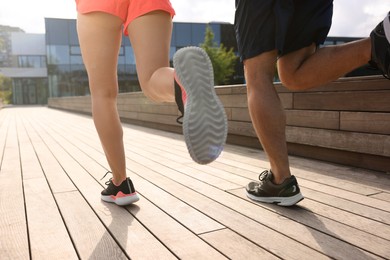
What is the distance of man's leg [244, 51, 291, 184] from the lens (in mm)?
1716

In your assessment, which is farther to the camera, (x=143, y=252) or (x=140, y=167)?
(x=140, y=167)

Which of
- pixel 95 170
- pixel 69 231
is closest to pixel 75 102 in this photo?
pixel 95 170

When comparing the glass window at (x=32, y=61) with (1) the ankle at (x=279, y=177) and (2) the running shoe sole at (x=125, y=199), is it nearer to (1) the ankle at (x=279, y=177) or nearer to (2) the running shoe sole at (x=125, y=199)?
(2) the running shoe sole at (x=125, y=199)

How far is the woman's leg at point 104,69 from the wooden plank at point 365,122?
1.80 meters

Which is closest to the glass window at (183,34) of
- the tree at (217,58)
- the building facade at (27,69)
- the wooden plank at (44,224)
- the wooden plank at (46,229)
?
the tree at (217,58)

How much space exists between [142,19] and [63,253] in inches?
38.9

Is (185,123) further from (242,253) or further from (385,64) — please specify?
(385,64)

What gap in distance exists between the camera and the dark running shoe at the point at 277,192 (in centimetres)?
170

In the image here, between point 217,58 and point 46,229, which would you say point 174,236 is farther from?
point 217,58

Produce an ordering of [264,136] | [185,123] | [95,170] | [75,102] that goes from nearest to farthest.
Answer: [185,123], [264,136], [95,170], [75,102]

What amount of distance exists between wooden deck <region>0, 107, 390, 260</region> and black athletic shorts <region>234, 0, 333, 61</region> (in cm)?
79

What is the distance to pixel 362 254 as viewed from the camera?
3.97 ft

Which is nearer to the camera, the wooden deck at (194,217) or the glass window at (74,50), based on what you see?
the wooden deck at (194,217)

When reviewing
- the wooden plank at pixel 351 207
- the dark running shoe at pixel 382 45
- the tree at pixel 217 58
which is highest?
the tree at pixel 217 58
